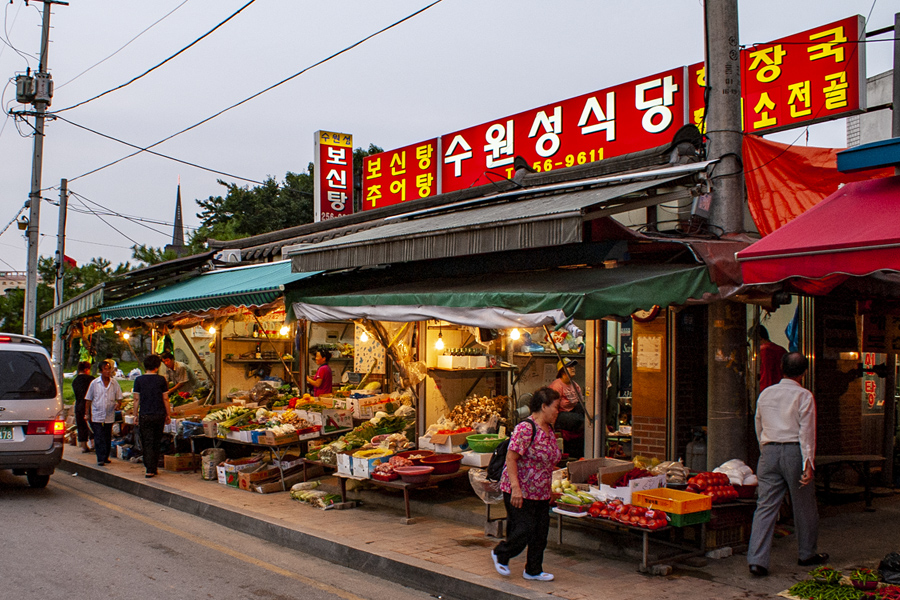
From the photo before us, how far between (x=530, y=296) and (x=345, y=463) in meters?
3.87

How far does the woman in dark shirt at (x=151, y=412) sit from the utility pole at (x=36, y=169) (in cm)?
1107

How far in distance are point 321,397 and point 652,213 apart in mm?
6864

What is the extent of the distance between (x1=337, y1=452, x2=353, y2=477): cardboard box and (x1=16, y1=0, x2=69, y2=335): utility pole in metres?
15.3

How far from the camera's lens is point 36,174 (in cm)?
2097

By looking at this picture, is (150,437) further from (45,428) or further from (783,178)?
(783,178)

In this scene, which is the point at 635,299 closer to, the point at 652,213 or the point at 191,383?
the point at 652,213

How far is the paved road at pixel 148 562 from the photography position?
20.4 ft

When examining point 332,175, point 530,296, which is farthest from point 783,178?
point 332,175

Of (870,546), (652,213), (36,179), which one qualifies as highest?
(36,179)

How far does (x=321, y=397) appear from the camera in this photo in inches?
526

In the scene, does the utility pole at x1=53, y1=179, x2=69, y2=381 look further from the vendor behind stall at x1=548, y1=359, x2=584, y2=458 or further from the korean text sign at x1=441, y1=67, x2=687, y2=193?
the vendor behind stall at x1=548, y1=359, x2=584, y2=458

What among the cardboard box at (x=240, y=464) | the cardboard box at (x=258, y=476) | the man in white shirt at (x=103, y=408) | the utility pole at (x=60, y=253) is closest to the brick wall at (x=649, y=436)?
the cardboard box at (x=258, y=476)

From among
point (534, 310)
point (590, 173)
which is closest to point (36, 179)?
point (590, 173)

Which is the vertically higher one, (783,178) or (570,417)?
(783,178)
